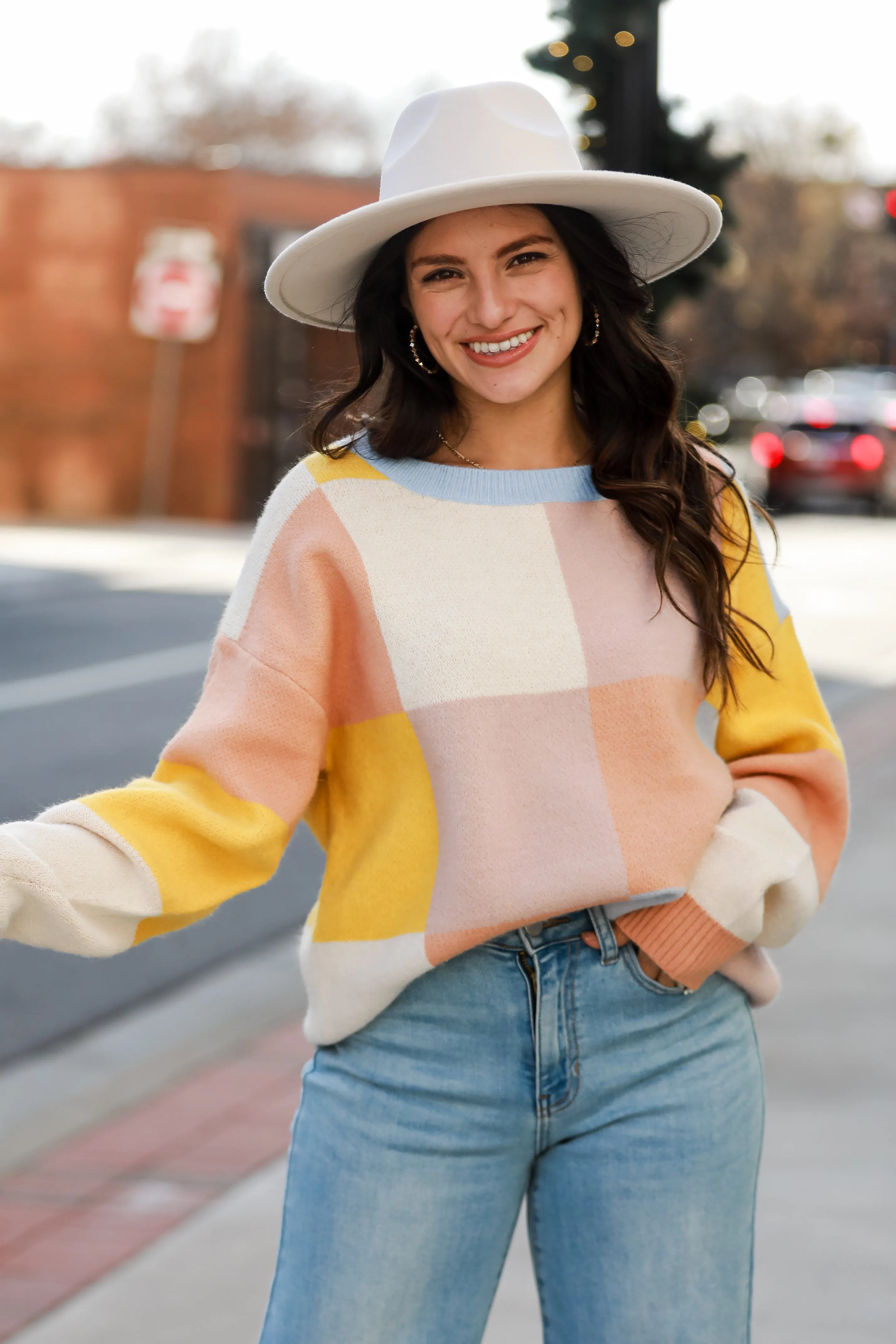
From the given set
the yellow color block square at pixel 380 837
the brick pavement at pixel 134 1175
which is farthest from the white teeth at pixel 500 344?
the brick pavement at pixel 134 1175

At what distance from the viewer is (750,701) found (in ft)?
7.19

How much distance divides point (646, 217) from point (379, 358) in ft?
1.23

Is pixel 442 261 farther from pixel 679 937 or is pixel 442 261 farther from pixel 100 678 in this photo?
pixel 100 678

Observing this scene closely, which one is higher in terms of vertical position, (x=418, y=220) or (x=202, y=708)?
(x=418, y=220)

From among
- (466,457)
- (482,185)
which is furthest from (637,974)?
(482,185)

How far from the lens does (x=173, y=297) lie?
74.0 ft

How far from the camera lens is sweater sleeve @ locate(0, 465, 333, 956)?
1946mm

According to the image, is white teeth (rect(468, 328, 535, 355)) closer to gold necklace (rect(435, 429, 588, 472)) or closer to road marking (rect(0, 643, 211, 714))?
gold necklace (rect(435, 429, 588, 472))

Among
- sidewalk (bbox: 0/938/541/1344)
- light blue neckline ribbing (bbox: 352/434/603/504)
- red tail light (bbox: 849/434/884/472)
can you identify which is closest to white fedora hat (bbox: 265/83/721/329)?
light blue neckline ribbing (bbox: 352/434/603/504)

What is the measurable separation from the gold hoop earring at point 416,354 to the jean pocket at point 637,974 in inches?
29.5

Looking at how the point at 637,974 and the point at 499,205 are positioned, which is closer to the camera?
the point at 637,974

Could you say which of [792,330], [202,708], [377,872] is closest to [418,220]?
[202,708]

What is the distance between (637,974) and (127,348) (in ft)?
72.2

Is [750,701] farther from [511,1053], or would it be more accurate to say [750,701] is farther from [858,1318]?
[858,1318]
